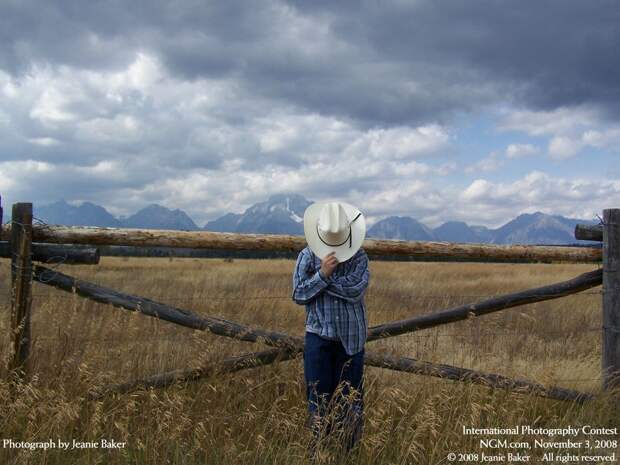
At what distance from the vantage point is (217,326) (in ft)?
15.9

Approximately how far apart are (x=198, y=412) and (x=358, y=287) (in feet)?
5.25

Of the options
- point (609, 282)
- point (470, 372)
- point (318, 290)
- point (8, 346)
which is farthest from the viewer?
point (609, 282)

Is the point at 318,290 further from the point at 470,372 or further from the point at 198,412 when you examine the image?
the point at 470,372

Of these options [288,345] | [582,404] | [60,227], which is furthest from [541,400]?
[60,227]

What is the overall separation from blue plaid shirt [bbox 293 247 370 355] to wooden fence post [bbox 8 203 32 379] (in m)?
2.28

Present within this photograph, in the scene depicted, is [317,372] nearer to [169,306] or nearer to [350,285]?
[350,285]

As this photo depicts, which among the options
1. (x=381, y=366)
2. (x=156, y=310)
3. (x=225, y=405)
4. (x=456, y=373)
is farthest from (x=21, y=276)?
(x=456, y=373)

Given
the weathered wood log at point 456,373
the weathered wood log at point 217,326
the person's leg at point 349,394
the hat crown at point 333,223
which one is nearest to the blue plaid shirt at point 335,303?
the person's leg at point 349,394

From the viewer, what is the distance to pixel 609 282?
5602 mm

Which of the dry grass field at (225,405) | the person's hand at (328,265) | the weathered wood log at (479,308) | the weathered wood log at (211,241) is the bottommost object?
the dry grass field at (225,405)

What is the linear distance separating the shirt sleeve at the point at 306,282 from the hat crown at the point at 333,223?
22 centimetres

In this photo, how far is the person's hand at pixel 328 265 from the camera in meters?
3.78

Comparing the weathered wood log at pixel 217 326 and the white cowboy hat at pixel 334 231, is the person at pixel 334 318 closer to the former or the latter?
the white cowboy hat at pixel 334 231

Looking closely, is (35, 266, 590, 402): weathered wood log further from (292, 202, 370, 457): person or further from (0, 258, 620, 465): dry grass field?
(292, 202, 370, 457): person
